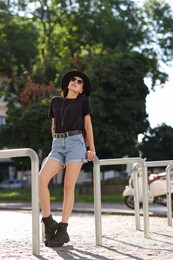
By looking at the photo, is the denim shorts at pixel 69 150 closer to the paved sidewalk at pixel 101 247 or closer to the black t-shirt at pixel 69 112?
the black t-shirt at pixel 69 112

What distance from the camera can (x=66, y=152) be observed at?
711cm

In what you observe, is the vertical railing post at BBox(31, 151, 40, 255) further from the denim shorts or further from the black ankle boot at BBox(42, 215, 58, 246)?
the denim shorts

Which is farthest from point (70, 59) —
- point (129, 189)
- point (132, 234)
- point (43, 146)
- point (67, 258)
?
point (67, 258)

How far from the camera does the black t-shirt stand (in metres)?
7.15

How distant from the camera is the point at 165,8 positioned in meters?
42.8

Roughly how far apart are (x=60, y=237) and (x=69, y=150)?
3.04 feet

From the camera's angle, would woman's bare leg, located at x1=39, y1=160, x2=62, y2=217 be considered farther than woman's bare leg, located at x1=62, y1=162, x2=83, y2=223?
No

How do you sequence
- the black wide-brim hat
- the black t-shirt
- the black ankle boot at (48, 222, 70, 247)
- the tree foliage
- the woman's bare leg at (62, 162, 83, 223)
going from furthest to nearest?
the tree foliage → the black wide-brim hat → the black t-shirt → the woman's bare leg at (62, 162, 83, 223) → the black ankle boot at (48, 222, 70, 247)

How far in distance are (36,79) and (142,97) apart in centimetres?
639

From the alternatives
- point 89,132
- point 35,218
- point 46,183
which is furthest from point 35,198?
point 89,132

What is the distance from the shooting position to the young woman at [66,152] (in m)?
6.96

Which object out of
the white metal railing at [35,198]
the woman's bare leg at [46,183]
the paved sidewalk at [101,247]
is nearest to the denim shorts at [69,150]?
the woman's bare leg at [46,183]

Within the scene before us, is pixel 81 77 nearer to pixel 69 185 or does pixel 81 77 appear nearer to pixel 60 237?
pixel 69 185

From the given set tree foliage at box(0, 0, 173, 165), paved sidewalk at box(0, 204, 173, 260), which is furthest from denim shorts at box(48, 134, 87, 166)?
tree foliage at box(0, 0, 173, 165)
